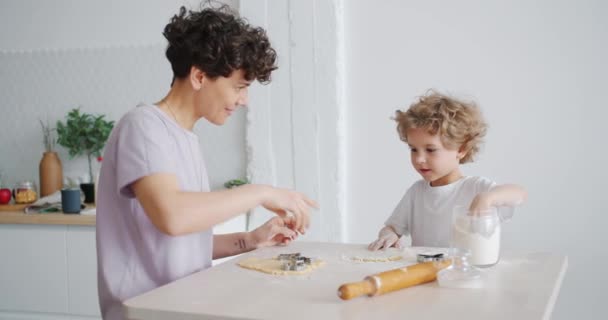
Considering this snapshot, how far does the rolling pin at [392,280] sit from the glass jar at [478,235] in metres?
0.10

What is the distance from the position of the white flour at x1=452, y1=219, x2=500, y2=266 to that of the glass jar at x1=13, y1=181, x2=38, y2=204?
2.61 m

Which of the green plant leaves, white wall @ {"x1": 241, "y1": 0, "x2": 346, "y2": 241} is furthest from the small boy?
the green plant leaves

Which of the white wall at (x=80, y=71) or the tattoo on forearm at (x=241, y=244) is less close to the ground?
the white wall at (x=80, y=71)

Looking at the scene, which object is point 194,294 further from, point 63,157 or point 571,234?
point 63,157

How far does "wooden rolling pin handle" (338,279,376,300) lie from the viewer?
1139 mm

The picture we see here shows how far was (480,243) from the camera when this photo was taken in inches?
55.2

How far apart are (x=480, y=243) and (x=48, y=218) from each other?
7.13ft

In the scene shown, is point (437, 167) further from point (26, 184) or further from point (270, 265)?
point (26, 184)

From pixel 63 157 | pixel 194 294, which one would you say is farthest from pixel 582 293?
pixel 63 157

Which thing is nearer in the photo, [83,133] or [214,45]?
[214,45]

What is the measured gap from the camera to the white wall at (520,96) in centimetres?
270

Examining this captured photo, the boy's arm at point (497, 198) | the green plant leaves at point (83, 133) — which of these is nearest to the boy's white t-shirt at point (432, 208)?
the boy's arm at point (497, 198)

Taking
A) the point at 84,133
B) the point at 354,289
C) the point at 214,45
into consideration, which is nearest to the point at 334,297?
the point at 354,289

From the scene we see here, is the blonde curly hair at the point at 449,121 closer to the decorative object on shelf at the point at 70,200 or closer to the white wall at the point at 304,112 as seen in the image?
the white wall at the point at 304,112
